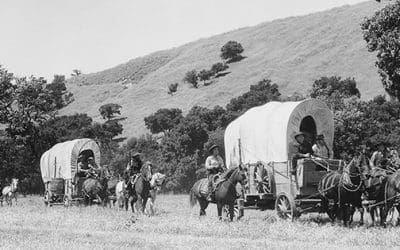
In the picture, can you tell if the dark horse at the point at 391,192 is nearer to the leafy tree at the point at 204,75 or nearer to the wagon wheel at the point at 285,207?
the wagon wheel at the point at 285,207

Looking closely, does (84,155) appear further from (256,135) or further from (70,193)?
(256,135)

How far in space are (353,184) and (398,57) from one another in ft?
21.5

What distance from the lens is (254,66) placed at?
91625mm

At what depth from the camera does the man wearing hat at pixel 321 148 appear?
20.5 metres

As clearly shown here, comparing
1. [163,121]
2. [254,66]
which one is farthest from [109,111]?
[254,66]

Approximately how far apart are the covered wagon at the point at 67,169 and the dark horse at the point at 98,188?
1.04m

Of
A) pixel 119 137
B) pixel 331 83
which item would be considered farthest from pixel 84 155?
pixel 119 137

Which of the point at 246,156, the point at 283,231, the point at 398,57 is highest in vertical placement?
the point at 398,57

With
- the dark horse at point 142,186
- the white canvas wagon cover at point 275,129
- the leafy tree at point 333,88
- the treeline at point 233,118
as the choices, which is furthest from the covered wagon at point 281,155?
the leafy tree at point 333,88

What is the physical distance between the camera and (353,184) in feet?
60.8

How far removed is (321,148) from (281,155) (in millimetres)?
2014

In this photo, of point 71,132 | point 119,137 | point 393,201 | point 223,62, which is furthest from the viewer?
point 223,62

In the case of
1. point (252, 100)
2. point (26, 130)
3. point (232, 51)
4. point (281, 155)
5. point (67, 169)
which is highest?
point (232, 51)

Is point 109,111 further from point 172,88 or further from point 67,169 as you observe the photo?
point 67,169
